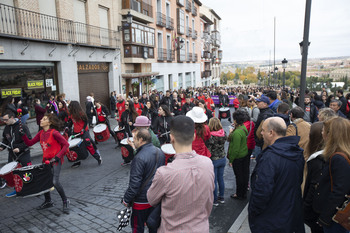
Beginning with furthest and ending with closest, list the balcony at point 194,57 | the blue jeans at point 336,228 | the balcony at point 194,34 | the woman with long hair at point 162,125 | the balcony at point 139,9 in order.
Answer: the balcony at point 194,57 < the balcony at point 194,34 < the balcony at point 139,9 < the woman with long hair at point 162,125 < the blue jeans at point 336,228

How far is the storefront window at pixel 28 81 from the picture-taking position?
447 inches

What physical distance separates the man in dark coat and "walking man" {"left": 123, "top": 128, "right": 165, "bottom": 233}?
120cm

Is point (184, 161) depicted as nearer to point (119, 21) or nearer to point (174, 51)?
point (119, 21)

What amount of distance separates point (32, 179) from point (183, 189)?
3477 millimetres

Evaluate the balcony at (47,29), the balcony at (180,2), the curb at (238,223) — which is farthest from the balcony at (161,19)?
the curb at (238,223)

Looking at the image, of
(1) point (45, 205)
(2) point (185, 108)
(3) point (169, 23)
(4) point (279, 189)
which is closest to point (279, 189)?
(4) point (279, 189)

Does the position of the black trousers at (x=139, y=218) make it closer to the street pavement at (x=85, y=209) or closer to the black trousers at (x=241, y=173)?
the street pavement at (x=85, y=209)

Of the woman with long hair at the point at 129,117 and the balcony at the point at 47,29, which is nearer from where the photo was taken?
the woman with long hair at the point at 129,117

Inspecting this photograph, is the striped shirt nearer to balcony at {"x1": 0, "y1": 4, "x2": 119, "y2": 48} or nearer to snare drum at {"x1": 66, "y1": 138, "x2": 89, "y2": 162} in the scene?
snare drum at {"x1": 66, "y1": 138, "x2": 89, "y2": 162}

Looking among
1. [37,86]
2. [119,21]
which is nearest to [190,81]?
[119,21]

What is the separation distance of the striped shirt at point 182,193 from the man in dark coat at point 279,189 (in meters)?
0.78

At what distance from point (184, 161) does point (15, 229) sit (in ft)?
12.5

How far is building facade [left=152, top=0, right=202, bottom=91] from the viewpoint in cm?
2769

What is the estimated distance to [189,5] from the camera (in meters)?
36.6
